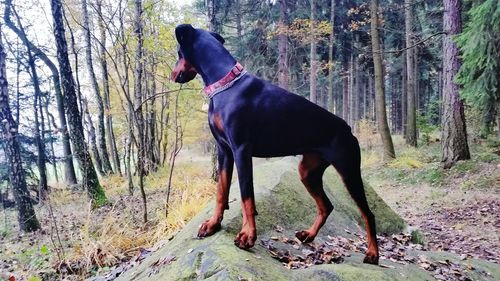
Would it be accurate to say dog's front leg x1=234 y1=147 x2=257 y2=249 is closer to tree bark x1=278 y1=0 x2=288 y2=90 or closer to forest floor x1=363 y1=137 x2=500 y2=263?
forest floor x1=363 y1=137 x2=500 y2=263

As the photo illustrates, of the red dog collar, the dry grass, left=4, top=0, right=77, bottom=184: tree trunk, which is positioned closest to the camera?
the red dog collar

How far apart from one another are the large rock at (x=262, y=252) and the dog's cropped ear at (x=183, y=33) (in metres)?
1.38

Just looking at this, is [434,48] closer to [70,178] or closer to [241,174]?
[70,178]

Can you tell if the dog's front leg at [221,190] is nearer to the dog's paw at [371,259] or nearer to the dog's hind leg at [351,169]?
the dog's hind leg at [351,169]

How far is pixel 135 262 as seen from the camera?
147 inches

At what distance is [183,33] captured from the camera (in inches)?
110

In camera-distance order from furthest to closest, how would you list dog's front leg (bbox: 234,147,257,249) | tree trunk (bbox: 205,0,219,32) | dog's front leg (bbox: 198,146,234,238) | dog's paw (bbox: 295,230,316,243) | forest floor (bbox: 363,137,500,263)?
tree trunk (bbox: 205,0,219,32) → forest floor (bbox: 363,137,500,263) → dog's paw (bbox: 295,230,316,243) → dog's front leg (bbox: 198,146,234,238) → dog's front leg (bbox: 234,147,257,249)

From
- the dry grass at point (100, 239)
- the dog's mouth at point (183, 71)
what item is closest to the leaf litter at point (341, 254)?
the dog's mouth at point (183, 71)

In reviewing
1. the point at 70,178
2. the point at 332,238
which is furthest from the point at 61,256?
the point at 70,178

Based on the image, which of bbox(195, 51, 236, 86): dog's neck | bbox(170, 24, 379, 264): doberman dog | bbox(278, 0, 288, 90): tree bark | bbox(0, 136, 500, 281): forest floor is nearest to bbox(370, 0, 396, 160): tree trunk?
bbox(0, 136, 500, 281): forest floor

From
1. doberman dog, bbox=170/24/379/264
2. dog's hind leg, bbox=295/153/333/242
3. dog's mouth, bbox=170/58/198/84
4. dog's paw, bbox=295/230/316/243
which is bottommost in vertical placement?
dog's paw, bbox=295/230/316/243

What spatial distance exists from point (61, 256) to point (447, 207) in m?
7.21

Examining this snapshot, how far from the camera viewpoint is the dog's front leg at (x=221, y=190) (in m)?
2.85

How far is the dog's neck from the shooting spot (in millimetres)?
2801
